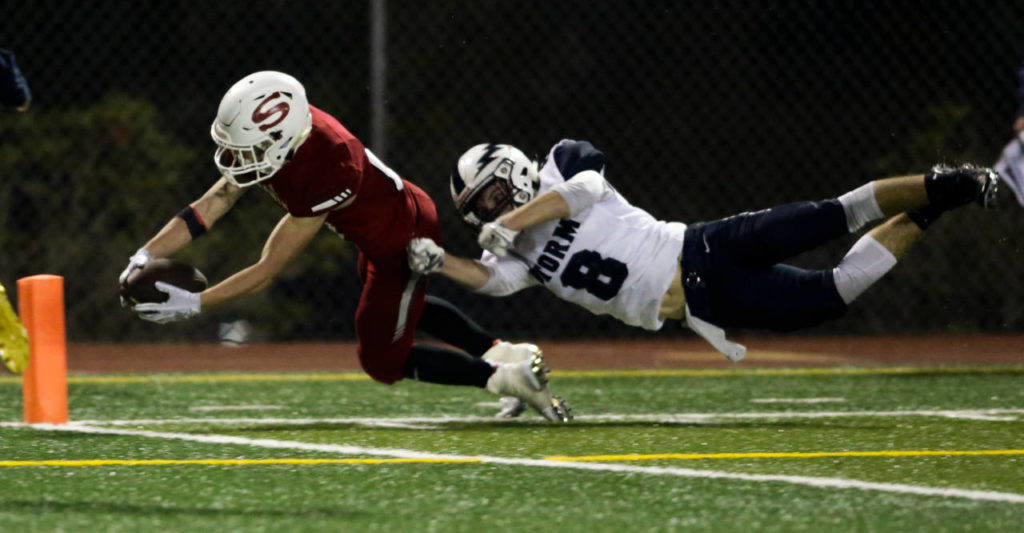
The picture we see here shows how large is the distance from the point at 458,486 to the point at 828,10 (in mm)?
5609

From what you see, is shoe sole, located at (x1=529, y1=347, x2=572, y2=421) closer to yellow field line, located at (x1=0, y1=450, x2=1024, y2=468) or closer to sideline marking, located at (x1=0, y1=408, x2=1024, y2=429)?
sideline marking, located at (x1=0, y1=408, x2=1024, y2=429)

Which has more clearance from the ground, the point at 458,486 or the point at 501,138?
the point at 501,138

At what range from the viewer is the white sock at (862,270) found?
4.80 metres

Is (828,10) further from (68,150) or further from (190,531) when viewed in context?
(190,531)

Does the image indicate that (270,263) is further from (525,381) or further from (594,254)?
(594,254)

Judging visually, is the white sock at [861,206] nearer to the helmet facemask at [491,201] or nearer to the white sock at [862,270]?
the white sock at [862,270]

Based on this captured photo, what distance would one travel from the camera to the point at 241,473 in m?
3.69

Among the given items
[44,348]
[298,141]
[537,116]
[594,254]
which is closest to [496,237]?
[594,254]

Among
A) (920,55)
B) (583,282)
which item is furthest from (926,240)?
(583,282)

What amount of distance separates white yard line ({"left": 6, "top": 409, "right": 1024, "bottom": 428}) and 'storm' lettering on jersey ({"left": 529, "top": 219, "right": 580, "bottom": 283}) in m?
0.52

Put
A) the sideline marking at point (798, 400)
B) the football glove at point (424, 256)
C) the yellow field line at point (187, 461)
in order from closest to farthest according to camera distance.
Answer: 1. the yellow field line at point (187, 461)
2. the football glove at point (424, 256)
3. the sideline marking at point (798, 400)

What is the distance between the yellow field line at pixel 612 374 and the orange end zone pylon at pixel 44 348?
1.76m

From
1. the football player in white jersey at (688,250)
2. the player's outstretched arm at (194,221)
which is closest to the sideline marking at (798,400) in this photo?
the football player in white jersey at (688,250)

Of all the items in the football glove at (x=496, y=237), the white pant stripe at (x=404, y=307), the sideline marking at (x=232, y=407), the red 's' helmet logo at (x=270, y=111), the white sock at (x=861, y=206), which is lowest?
the sideline marking at (x=232, y=407)
